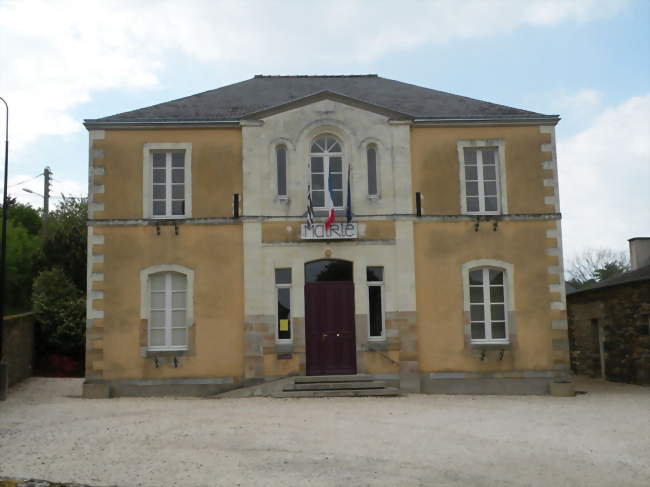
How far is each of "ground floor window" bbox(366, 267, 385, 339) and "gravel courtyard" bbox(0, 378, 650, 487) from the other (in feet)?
5.87

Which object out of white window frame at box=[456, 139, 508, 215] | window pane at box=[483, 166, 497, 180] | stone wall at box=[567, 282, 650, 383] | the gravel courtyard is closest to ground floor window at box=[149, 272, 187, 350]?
the gravel courtyard

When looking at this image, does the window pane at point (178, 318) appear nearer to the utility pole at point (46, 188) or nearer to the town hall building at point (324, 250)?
the town hall building at point (324, 250)

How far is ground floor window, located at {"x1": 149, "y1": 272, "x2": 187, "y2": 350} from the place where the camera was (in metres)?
15.3

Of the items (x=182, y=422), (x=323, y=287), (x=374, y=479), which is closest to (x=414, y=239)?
(x=323, y=287)

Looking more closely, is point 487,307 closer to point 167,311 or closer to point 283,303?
point 283,303

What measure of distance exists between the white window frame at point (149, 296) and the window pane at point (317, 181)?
10.6ft

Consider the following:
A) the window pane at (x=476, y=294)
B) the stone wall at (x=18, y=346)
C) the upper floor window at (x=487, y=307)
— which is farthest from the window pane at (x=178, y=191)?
the window pane at (x=476, y=294)

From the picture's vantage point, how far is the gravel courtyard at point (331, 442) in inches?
321

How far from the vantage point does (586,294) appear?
20.3 m

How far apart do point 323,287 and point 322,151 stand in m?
Answer: 3.01

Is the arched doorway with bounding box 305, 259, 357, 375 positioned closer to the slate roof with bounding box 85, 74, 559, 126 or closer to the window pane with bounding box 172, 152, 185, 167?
the window pane with bounding box 172, 152, 185, 167

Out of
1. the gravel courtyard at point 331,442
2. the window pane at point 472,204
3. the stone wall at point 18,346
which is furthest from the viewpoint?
the stone wall at point 18,346

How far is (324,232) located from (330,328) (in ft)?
6.72

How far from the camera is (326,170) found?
15750mm
